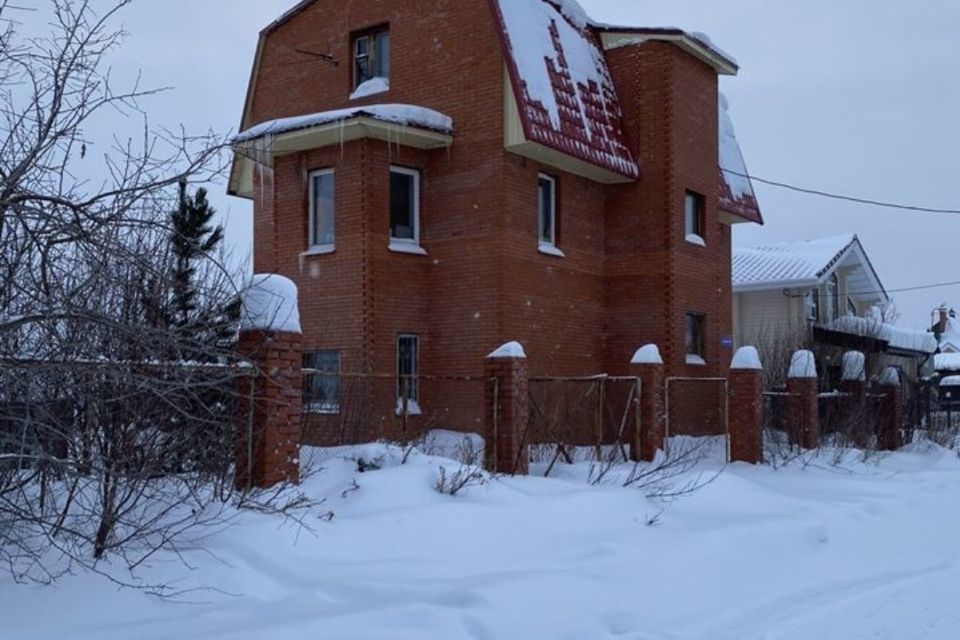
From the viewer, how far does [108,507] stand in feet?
20.9

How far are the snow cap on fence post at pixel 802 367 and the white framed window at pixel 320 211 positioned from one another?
7.90 metres

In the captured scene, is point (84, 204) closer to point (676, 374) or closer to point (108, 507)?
point (108, 507)

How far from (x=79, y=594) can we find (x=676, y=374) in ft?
43.5

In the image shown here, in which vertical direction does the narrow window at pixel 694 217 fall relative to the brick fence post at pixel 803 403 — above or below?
above

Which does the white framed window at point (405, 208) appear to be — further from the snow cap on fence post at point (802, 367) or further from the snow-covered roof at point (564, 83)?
the snow cap on fence post at point (802, 367)

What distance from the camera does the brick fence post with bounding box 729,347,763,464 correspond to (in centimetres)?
1469

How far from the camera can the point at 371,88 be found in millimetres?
17594

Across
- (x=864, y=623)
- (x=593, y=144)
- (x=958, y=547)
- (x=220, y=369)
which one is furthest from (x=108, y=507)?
(x=593, y=144)

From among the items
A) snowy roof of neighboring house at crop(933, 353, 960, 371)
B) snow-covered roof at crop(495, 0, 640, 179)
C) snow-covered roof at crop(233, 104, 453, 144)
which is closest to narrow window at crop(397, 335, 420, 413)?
snow-covered roof at crop(233, 104, 453, 144)

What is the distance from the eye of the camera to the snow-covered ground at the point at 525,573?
19.6 feet

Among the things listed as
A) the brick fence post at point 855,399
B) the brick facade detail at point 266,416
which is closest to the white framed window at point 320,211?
the brick facade detail at point 266,416

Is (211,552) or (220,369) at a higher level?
(220,369)

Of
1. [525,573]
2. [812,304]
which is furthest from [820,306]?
[525,573]

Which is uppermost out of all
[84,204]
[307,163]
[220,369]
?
[307,163]
